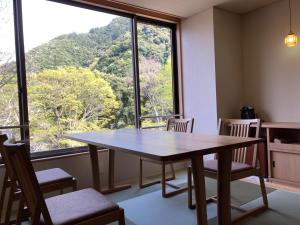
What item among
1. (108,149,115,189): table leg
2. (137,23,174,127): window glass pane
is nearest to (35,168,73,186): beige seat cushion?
(108,149,115,189): table leg

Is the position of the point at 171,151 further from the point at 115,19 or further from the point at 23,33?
the point at 115,19

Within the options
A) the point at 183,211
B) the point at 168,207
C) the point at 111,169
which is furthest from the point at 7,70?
the point at 183,211

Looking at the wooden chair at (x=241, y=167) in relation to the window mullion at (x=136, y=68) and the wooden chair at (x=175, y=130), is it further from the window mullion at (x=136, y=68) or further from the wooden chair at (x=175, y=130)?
the window mullion at (x=136, y=68)

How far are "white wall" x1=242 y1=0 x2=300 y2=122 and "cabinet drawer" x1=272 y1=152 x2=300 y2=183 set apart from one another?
0.61 metres

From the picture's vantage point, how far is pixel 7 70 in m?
2.67

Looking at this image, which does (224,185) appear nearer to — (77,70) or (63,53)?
(77,70)

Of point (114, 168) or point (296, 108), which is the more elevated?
point (296, 108)

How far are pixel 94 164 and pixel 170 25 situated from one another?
2.48m

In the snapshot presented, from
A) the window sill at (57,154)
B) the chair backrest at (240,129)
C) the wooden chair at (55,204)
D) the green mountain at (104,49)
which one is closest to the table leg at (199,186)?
the wooden chair at (55,204)

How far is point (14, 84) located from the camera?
2.70 m

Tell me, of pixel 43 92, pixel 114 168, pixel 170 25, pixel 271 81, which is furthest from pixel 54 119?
pixel 271 81

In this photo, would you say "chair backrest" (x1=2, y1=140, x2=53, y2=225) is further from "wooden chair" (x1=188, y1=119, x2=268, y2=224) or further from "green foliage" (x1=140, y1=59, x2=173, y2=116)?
"green foliage" (x1=140, y1=59, x2=173, y2=116)

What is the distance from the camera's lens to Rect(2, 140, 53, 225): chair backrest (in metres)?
1.09

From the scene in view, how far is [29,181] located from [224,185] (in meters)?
1.26
